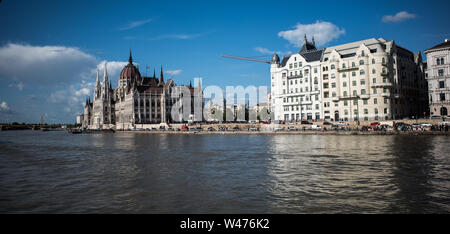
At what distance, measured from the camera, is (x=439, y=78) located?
73.4 metres

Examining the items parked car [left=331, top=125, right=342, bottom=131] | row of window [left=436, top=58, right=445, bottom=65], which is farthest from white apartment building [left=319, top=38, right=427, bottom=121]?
parked car [left=331, top=125, right=342, bottom=131]

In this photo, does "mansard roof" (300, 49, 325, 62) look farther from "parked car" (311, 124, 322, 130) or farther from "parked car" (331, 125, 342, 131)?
"parked car" (331, 125, 342, 131)

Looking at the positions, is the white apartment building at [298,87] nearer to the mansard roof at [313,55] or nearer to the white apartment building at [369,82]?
the mansard roof at [313,55]

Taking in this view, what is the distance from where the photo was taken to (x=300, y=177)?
16.8 meters

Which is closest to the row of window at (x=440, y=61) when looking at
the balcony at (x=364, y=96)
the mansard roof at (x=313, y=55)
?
the balcony at (x=364, y=96)

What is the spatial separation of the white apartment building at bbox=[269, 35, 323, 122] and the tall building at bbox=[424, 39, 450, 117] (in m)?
27.4

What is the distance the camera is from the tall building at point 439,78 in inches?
2835

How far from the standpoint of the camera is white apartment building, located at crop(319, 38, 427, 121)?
77625 millimetres

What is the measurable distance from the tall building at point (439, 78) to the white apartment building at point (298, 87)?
89.8 feet

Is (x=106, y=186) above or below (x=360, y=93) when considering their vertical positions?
below
